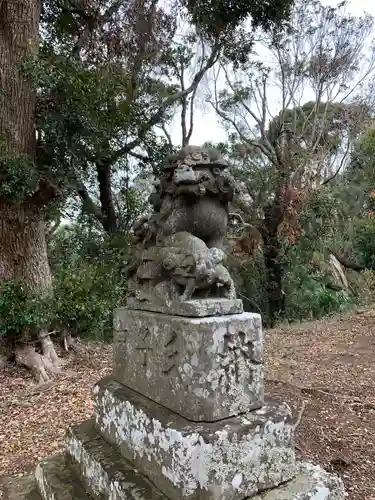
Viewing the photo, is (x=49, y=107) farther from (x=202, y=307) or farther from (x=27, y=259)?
(x=202, y=307)

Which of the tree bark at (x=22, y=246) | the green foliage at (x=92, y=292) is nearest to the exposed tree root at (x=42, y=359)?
the green foliage at (x=92, y=292)

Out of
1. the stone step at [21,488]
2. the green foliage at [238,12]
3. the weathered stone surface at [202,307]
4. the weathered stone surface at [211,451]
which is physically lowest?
the stone step at [21,488]

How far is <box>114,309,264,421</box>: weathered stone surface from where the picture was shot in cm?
196

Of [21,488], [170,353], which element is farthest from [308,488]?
→ [21,488]

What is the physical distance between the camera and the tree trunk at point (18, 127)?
5.49m

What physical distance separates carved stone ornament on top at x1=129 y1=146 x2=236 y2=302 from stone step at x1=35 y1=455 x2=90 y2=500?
3.93 ft

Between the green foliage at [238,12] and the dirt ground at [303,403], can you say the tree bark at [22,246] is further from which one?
the green foliage at [238,12]

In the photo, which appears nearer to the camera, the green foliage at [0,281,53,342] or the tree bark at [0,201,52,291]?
the green foliage at [0,281,53,342]

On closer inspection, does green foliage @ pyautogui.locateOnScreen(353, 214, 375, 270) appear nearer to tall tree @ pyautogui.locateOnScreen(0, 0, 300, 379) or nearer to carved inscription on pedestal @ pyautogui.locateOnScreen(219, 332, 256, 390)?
tall tree @ pyautogui.locateOnScreen(0, 0, 300, 379)

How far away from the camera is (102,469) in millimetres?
2305

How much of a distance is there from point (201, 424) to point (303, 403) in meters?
2.58

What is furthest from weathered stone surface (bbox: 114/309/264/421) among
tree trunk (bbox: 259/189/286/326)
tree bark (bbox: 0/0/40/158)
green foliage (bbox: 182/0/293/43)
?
tree trunk (bbox: 259/189/286/326)

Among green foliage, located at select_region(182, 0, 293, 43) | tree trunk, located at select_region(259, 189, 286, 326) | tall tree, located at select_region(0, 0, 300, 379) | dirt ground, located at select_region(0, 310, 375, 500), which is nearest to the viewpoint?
dirt ground, located at select_region(0, 310, 375, 500)

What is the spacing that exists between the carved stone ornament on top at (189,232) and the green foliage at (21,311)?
3.41 metres
